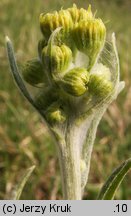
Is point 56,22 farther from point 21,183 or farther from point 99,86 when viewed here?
point 21,183

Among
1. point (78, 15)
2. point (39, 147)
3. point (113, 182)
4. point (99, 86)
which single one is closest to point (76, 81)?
point (99, 86)

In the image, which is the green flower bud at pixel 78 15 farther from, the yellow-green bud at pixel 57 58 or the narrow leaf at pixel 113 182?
the narrow leaf at pixel 113 182

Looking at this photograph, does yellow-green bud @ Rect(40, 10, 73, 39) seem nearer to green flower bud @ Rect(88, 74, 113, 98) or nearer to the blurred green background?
green flower bud @ Rect(88, 74, 113, 98)

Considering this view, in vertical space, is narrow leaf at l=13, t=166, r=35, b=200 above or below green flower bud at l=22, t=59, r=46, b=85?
below

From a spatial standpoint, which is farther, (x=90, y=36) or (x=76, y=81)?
(x=90, y=36)

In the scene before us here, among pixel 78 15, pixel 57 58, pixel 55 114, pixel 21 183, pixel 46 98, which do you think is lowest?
pixel 21 183

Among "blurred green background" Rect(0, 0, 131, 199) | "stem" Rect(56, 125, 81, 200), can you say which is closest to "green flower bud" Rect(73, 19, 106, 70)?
"stem" Rect(56, 125, 81, 200)
